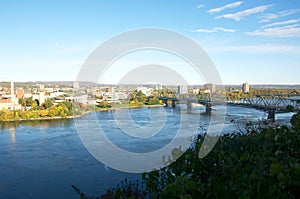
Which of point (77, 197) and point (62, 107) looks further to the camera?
point (62, 107)

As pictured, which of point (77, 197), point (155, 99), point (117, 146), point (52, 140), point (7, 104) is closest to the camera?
point (77, 197)

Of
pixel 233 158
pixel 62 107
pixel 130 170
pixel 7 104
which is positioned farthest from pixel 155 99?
pixel 233 158

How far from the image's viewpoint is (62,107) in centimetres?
1469

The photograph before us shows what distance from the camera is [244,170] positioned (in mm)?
758

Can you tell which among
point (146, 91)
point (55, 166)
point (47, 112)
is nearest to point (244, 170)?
point (55, 166)

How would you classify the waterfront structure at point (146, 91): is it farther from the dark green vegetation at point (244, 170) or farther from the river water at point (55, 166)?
the dark green vegetation at point (244, 170)

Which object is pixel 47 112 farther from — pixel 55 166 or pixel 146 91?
pixel 55 166

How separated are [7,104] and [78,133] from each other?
8.64m

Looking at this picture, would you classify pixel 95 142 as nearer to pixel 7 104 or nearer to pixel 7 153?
pixel 7 153

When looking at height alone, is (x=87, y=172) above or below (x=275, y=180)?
below

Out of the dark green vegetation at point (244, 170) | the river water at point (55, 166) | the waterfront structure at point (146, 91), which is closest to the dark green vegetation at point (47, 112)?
the river water at point (55, 166)

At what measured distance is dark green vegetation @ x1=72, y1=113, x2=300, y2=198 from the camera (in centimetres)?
64

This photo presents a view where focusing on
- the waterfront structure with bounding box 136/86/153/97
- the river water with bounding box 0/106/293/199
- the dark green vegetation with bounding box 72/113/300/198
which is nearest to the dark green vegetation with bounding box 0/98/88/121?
the river water with bounding box 0/106/293/199

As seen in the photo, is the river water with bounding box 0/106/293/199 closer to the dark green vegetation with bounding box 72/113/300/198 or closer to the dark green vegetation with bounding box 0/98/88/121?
the dark green vegetation with bounding box 72/113/300/198
